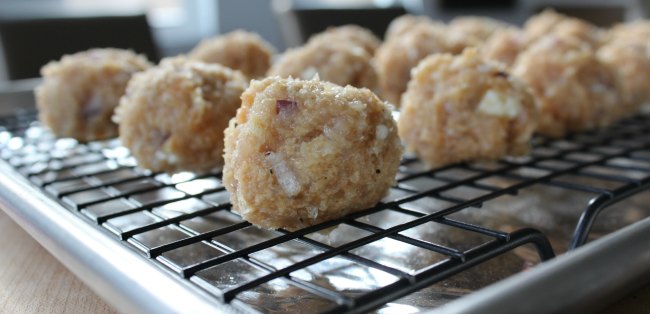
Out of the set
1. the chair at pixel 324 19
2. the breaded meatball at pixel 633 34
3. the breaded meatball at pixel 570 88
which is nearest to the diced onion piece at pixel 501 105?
the breaded meatball at pixel 570 88

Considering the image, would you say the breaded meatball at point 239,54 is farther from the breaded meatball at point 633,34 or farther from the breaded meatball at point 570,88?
the breaded meatball at point 633,34

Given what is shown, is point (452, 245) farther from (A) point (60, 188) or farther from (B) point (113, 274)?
(A) point (60, 188)

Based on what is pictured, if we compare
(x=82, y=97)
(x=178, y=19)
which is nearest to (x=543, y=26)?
(x=82, y=97)

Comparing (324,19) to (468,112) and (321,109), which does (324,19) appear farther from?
(321,109)

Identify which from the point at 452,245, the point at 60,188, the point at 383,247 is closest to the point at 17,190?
the point at 60,188

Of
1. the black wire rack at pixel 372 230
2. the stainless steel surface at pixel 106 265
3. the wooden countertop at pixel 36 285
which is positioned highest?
the stainless steel surface at pixel 106 265

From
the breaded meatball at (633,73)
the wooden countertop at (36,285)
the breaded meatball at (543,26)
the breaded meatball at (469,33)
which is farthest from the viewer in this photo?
the breaded meatball at (543,26)
